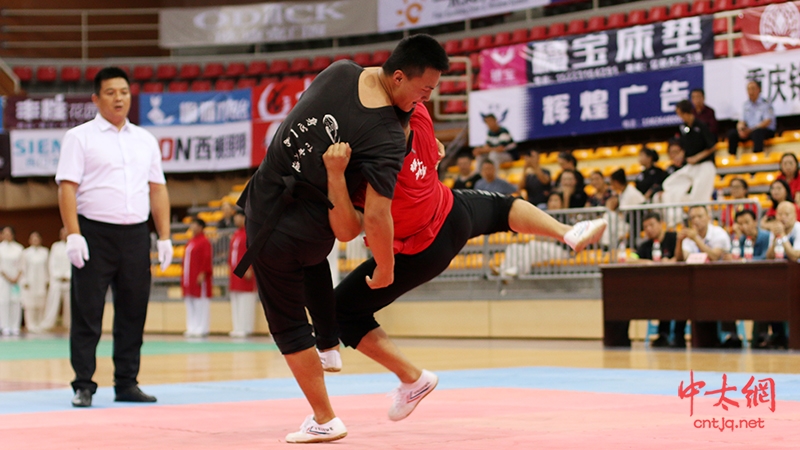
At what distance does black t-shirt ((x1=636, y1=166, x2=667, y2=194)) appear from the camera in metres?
13.2

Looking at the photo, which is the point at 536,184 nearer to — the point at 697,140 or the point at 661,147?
the point at 697,140

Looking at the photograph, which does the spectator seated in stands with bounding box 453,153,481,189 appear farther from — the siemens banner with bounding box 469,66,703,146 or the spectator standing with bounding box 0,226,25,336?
Result: the spectator standing with bounding box 0,226,25,336

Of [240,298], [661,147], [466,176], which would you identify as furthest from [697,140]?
[240,298]

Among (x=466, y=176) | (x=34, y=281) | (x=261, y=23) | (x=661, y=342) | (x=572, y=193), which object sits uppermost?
(x=261, y=23)

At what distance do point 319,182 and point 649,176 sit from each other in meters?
10.1

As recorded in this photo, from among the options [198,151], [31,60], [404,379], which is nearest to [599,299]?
[404,379]

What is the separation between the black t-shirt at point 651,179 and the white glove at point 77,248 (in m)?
9.02

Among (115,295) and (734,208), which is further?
(734,208)

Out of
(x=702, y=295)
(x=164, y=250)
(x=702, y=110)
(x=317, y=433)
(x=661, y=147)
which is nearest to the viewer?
(x=317, y=433)

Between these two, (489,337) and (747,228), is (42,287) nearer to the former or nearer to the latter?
(489,337)

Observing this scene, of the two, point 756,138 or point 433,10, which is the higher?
point 433,10

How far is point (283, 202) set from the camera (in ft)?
12.8

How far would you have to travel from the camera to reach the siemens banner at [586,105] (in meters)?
15.1

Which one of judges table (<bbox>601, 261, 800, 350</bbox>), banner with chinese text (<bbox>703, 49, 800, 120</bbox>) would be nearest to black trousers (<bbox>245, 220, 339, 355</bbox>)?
judges table (<bbox>601, 261, 800, 350</bbox>)
